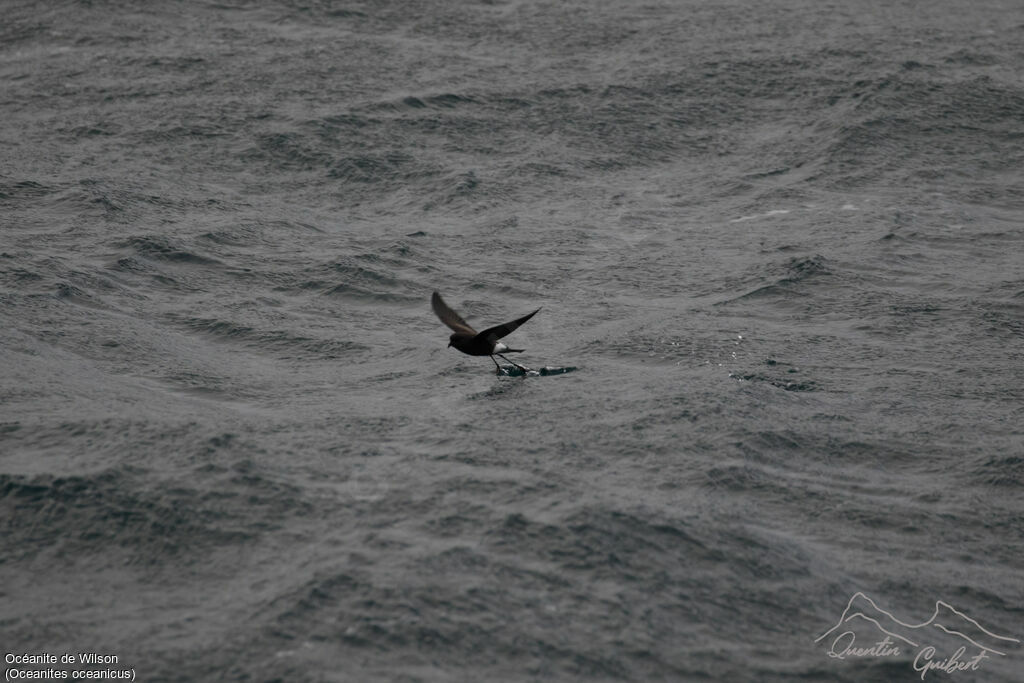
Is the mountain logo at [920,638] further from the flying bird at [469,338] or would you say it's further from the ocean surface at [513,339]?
the flying bird at [469,338]

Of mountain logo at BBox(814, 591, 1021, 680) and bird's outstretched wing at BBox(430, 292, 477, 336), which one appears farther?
bird's outstretched wing at BBox(430, 292, 477, 336)

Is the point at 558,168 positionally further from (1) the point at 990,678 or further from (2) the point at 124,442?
(1) the point at 990,678

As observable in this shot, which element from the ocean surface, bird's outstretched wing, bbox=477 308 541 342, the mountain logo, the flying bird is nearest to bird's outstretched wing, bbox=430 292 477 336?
the flying bird

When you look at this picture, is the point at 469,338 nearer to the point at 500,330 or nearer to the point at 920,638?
the point at 500,330

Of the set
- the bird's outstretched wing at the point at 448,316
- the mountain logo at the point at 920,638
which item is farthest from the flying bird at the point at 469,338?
the mountain logo at the point at 920,638

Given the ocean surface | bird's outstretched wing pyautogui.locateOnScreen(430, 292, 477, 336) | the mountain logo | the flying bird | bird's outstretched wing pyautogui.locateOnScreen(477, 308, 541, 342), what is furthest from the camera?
bird's outstretched wing pyautogui.locateOnScreen(430, 292, 477, 336)

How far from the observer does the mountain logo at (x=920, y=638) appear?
622cm

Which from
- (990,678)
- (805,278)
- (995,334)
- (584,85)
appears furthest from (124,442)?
(584,85)

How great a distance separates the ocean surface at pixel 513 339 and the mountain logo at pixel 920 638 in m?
0.03

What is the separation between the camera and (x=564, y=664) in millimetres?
5859

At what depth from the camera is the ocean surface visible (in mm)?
6332

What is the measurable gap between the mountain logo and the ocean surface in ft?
0.10

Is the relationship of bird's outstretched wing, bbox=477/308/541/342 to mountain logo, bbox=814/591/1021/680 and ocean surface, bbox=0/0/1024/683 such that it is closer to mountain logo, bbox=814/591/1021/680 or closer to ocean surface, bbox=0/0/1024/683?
ocean surface, bbox=0/0/1024/683

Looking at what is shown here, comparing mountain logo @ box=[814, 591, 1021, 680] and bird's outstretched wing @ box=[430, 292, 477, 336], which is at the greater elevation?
bird's outstretched wing @ box=[430, 292, 477, 336]
